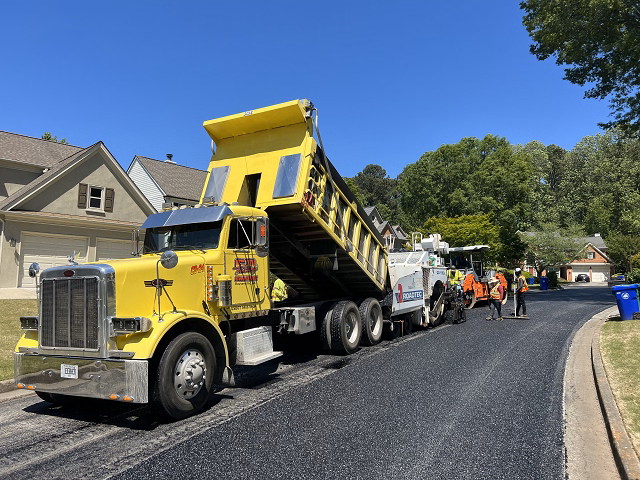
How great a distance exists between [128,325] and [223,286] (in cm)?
166

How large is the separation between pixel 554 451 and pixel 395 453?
1.52 meters

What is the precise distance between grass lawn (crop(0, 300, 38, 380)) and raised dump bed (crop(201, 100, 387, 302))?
421 centimetres

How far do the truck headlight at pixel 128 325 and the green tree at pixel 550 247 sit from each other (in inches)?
1750

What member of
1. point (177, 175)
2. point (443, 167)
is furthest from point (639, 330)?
point (443, 167)

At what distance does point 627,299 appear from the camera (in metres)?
12.6

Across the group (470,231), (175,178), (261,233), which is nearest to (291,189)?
(261,233)

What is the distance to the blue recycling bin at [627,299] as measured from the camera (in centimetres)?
1248

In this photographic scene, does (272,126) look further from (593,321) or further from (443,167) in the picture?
(443,167)

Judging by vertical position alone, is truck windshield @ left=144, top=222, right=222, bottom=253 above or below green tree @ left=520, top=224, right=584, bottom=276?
below

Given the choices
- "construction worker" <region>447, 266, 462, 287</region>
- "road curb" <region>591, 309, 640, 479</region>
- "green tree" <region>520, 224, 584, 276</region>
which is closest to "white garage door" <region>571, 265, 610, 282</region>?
"green tree" <region>520, 224, 584, 276</region>

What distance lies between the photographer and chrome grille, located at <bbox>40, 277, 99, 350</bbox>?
17.2 feet

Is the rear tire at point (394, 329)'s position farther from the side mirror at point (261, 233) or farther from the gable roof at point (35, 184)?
the gable roof at point (35, 184)

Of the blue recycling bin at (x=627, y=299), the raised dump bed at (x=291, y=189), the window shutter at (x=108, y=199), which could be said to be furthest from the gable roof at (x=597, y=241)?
the raised dump bed at (x=291, y=189)

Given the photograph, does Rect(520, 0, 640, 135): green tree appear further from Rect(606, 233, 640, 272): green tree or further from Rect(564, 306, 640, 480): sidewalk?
Rect(606, 233, 640, 272): green tree
